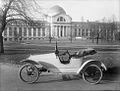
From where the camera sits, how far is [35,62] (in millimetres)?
4113

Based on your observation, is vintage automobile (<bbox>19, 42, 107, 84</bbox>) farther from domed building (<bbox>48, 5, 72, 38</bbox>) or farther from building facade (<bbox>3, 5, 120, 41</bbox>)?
domed building (<bbox>48, 5, 72, 38</bbox>)

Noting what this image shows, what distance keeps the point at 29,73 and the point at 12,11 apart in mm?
5801

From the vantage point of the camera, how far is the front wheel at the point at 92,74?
4078 mm

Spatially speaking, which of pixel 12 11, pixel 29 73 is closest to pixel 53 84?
pixel 29 73

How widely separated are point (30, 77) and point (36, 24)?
13.5 feet

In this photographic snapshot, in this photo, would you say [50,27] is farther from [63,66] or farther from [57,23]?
[63,66]

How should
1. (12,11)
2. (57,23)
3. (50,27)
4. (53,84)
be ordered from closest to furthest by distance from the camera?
(53,84) < (50,27) < (57,23) < (12,11)

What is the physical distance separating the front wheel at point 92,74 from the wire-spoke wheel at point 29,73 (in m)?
1.11

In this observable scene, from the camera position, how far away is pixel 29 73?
13.6 feet

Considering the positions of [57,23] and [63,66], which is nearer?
[63,66]

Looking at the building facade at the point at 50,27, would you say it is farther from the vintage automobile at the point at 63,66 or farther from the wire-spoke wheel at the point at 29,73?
the wire-spoke wheel at the point at 29,73

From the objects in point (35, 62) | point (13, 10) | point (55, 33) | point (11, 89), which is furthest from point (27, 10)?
point (11, 89)

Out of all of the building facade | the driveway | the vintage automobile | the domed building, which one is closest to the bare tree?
the building facade

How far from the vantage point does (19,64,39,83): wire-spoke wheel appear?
163 inches
